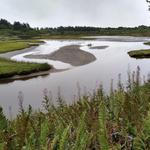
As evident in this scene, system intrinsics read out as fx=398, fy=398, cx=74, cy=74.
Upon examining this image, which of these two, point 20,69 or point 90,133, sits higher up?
point 90,133

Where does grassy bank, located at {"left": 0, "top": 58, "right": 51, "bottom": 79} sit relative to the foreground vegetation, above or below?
below

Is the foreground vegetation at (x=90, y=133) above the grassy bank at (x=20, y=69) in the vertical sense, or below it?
above

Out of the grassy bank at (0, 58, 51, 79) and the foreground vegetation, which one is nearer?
the foreground vegetation

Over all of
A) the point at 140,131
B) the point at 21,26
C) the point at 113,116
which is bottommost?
the point at 21,26

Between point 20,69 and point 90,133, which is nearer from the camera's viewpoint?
point 90,133

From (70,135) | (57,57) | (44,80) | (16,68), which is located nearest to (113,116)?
(70,135)

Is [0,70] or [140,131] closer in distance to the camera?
[140,131]

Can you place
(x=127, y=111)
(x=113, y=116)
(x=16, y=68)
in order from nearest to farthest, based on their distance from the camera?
1. (x=127, y=111)
2. (x=113, y=116)
3. (x=16, y=68)

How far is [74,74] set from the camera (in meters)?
46.4

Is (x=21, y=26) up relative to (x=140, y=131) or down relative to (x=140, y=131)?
down

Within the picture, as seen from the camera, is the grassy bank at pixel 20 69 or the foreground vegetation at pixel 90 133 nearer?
the foreground vegetation at pixel 90 133

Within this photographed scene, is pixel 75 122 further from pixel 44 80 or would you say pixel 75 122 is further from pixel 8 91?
pixel 44 80

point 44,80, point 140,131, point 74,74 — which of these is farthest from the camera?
point 74,74

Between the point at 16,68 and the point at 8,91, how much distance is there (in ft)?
42.6
